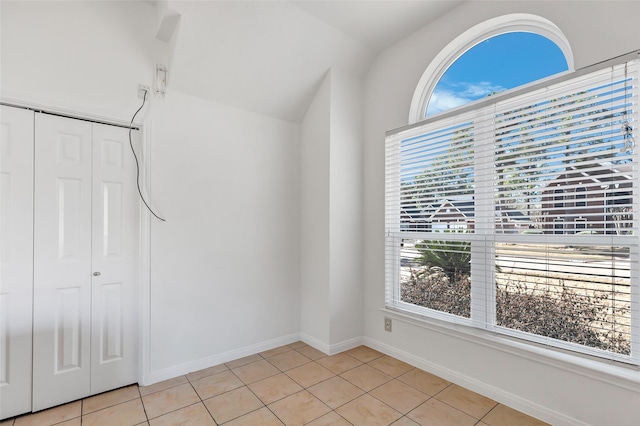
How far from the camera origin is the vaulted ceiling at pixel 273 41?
7.52ft

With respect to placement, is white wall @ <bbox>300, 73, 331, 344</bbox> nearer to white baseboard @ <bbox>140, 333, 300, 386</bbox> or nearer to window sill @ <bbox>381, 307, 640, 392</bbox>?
white baseboard @ <bbox>140, 333, 300, 386</bbox>

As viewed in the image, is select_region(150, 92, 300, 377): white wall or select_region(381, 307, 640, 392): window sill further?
select_region(150, 92, 300, 377): white wall

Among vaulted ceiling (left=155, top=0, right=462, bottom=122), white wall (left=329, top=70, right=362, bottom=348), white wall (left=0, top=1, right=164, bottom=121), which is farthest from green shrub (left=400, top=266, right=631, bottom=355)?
white wall (left=0, top=1, right=164, bottom=121)

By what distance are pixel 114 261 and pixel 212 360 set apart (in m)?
1.11

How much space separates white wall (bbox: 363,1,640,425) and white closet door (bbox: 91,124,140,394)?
1.96 metres

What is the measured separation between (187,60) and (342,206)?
1.71 meters

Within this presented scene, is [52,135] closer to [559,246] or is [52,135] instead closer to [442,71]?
[442,71]

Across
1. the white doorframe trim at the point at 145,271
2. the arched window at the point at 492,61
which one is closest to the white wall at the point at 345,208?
the arched window at the point at 492,61

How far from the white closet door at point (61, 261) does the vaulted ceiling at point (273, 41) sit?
89cm

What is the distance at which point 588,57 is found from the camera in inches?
69.7

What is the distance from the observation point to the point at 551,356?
184 cm

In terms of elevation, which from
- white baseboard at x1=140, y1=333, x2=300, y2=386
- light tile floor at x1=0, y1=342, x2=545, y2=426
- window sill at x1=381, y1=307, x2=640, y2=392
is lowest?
light tile floor at x1=0, y1=342, x2=545, y2=426

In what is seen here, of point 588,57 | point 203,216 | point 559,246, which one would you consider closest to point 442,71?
point 588,57

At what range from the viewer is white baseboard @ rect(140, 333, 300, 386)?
2366 millimetres
